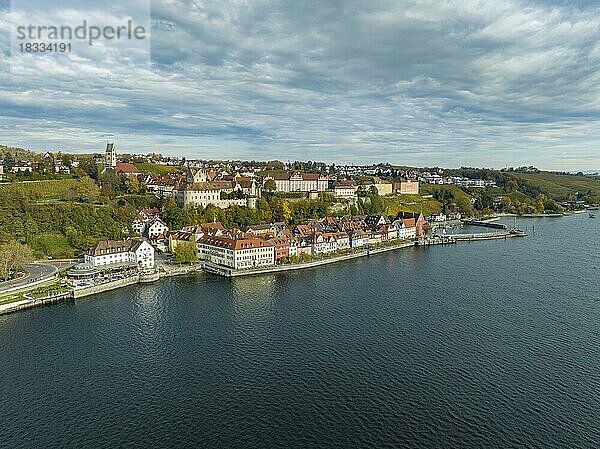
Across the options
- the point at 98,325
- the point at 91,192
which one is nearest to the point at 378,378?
the point at 98,325

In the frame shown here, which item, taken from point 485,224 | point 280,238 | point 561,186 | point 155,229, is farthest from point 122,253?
point 561,186

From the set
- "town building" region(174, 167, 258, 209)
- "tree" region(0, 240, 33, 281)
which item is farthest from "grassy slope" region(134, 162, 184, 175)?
"tree" region(0, 240, 33, 281)

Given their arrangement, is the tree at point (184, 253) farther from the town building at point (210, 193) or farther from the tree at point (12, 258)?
the town building at point (210, 193)

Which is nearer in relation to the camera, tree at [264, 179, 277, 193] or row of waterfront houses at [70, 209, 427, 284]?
row of waterfront houses at [70, 209, 427, 284]

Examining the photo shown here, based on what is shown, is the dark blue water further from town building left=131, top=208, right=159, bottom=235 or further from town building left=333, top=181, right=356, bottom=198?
town building left=333, top=181, right=356, bottom=198

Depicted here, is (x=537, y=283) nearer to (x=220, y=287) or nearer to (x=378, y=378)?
(x=378, y=378)

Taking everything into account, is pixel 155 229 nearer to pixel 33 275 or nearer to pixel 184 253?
pixel 184 253

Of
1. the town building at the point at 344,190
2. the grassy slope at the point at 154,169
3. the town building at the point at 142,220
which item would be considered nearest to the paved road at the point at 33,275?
the town building at the point at 142,220
